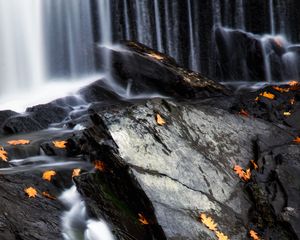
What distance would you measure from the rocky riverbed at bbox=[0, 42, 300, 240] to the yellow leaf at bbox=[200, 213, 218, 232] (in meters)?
0.01

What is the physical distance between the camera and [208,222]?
12.5 ft

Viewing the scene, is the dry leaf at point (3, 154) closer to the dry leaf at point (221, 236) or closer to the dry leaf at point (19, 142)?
the dry leaf at point (19, 142)

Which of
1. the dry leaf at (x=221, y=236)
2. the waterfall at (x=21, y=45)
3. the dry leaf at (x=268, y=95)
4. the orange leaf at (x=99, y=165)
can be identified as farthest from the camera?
the waterfall at (x=21, y=45)

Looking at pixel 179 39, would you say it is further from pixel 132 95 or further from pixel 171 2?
pixel 132 95

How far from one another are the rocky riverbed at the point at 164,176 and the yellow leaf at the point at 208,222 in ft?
0.03

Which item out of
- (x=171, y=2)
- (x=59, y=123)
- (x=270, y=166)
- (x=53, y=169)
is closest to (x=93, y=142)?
(x=53, y=169)

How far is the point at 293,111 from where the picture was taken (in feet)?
20.2

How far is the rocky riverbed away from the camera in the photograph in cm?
380

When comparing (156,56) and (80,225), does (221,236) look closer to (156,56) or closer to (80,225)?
(80,225)


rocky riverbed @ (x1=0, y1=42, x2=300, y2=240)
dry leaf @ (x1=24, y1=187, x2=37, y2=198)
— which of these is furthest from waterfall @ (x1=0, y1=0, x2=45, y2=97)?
dry leaf @ (x1=24, y1=187, x2=37, y2=198)

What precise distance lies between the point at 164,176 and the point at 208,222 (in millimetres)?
591

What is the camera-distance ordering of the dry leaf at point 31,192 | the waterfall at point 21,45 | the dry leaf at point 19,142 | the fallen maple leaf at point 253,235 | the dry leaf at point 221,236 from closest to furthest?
the dry leaf at point 221,236 → the fallen maple leaf at point 253,235 → the dry leaf at point 31,192 → the dry leaf at point 19,142 → the waterfall at point 21,45

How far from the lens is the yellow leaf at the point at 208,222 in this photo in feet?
12.4

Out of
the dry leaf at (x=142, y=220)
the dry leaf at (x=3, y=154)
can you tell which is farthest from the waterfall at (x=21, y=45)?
the dry leaf at (x=142, y=220)
